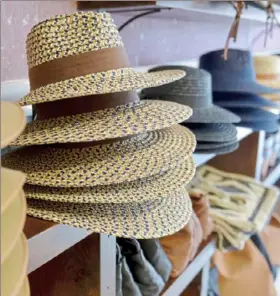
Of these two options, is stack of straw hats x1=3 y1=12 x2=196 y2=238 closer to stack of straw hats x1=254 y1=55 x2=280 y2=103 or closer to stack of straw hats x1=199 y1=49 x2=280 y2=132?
stack of straw hats x1=199 y1=49 x2=280 y2=132

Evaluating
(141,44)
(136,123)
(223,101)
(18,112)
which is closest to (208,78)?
(223,101)

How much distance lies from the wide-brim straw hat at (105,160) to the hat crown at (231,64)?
23.1 inches

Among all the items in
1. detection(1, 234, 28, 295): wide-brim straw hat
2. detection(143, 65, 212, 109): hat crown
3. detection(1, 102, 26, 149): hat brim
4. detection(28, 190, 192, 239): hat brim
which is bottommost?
detection(28, 190, 192, 239): hat brim

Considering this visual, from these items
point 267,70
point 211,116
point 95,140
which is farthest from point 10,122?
point 267,70

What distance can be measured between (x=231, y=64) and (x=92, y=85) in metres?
0.70

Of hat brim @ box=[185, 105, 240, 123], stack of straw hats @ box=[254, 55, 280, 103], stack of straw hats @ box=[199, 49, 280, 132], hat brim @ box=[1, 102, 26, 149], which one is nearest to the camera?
hat brim @ box=[1, 102, 26, 149]

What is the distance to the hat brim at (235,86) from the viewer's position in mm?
1038

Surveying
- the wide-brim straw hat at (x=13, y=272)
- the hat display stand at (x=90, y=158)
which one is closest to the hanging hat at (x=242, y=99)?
the hat display stand at (x=90, y=158)

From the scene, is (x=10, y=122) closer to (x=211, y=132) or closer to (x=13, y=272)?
(x=13, y=272)

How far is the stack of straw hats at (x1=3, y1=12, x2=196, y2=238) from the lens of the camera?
433 millimetres

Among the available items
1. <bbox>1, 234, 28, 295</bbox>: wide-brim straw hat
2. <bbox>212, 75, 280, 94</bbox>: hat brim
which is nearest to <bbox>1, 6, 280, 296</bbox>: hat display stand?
<bbox>1, 234, 28, 295</bbox>: wide-brim straw hat

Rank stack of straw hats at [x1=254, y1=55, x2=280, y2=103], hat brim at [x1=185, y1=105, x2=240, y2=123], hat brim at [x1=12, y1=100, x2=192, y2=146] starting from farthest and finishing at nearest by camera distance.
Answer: stack of straw hats at [x1=254, y1=55, x2=280, y2=103], hat brim at [x1=185, y1=105, x2=240, y2=123], hat brim at [x1=12, y1=100, x2=192, y2=146]

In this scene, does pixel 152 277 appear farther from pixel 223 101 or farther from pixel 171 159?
pixel 223 101

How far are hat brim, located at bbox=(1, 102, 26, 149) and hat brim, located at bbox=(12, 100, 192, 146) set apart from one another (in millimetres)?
159
